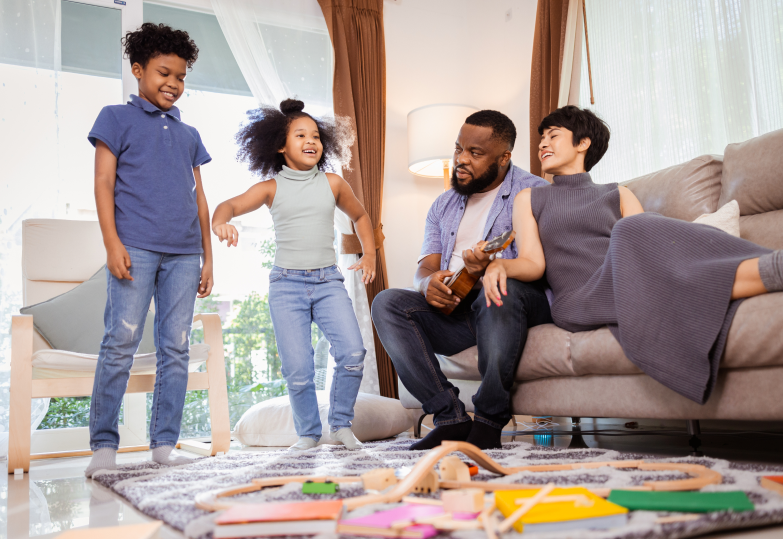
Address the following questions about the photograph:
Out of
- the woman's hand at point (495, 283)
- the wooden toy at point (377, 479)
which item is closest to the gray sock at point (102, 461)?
the wooden toy at point (377, 479)

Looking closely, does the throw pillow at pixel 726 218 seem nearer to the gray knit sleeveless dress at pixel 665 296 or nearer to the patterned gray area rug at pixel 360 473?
the gray knit sleeveless dress at pixel 665 296

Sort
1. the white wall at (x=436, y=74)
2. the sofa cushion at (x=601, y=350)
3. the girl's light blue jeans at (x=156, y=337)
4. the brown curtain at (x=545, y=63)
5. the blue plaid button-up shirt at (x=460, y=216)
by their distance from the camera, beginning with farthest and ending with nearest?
the white wall at (x=436, y=74) → the brown curtain at (x=545, y=63) → the blue plaid button-up shirt at (x=460, y=216) → the girl's light blue jeans at (x=156, y=337) → the sofa cushion at (x=601, y=350)

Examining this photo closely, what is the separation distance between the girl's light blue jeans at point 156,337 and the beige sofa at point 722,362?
833mm

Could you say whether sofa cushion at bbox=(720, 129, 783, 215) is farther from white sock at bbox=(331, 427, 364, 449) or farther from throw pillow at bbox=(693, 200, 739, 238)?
white sock at bbox=(331, 427, 364, 449)

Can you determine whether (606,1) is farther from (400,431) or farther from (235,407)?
(235,407)

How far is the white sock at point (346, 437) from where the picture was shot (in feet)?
5.90

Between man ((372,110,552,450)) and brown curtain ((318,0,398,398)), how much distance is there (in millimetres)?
1251

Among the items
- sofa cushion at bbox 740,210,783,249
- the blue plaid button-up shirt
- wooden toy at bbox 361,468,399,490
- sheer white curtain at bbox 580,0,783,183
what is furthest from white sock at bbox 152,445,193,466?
sheer white curtain at bbox 580,0,783,183

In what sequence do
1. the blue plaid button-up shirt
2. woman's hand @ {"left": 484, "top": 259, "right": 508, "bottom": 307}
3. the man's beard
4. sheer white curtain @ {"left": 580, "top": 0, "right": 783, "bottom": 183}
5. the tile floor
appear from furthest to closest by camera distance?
1. sheer white curtain @ {"left": 580, "top": 0, "right": 783, "bottom": 183}
2. the man's beard
3. the blue plaid button-up shirt
4. woman's hand @ {"left": 484, "top": 259, "right": 508, "bottom": 307}
5. the tile floor

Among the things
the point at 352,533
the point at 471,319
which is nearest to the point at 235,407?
the point at 471,319

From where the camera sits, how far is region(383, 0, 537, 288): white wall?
3604 mm

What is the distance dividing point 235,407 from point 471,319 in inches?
71.4

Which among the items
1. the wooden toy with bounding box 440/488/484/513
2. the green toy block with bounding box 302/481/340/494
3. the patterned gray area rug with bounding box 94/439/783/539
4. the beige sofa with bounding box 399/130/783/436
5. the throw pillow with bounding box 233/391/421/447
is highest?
the beige sofa with bounding box 399/130/783/436

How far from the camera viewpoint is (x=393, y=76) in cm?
379
